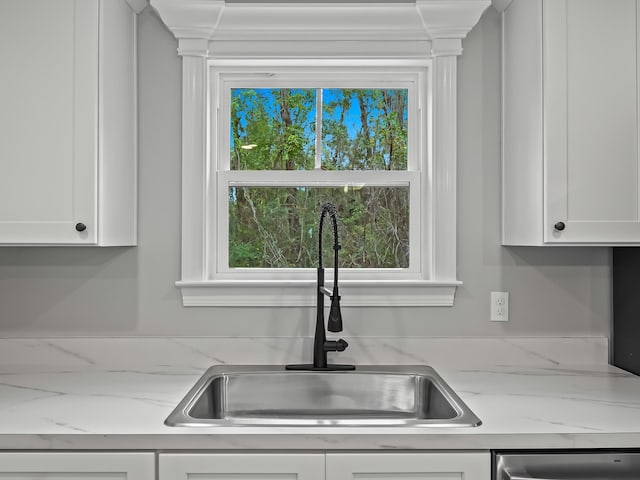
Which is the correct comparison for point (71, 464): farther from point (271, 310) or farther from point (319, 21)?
point (319, 21)

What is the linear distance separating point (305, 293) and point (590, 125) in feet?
3.44

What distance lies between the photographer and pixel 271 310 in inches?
85.1

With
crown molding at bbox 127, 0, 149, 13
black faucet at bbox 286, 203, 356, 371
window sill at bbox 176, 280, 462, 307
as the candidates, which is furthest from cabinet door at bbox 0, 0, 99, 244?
black faucet at bbox 286, 203, 356, 371

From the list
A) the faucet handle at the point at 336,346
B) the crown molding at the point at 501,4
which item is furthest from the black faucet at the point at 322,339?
the crown molding at the point at 501,4

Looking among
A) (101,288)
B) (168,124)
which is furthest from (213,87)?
(101,288)

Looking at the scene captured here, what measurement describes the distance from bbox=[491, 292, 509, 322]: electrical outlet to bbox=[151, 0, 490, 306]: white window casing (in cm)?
16

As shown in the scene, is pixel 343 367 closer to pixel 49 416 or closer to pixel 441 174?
pixel 441 174

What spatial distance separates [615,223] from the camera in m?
1.83

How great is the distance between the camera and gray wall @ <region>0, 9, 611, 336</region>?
84.6 inches

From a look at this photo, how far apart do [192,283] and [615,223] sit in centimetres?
135

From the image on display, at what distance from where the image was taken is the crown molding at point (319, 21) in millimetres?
2062

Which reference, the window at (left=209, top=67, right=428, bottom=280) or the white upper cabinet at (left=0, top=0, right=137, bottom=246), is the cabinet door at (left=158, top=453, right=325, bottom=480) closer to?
the white upper cabinet at (left=0, top=0, right=137, bottom=246)

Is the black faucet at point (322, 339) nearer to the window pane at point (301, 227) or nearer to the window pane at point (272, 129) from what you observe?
the window pane at point (301, 227)

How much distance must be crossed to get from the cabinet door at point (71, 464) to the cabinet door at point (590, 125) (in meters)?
1.27
